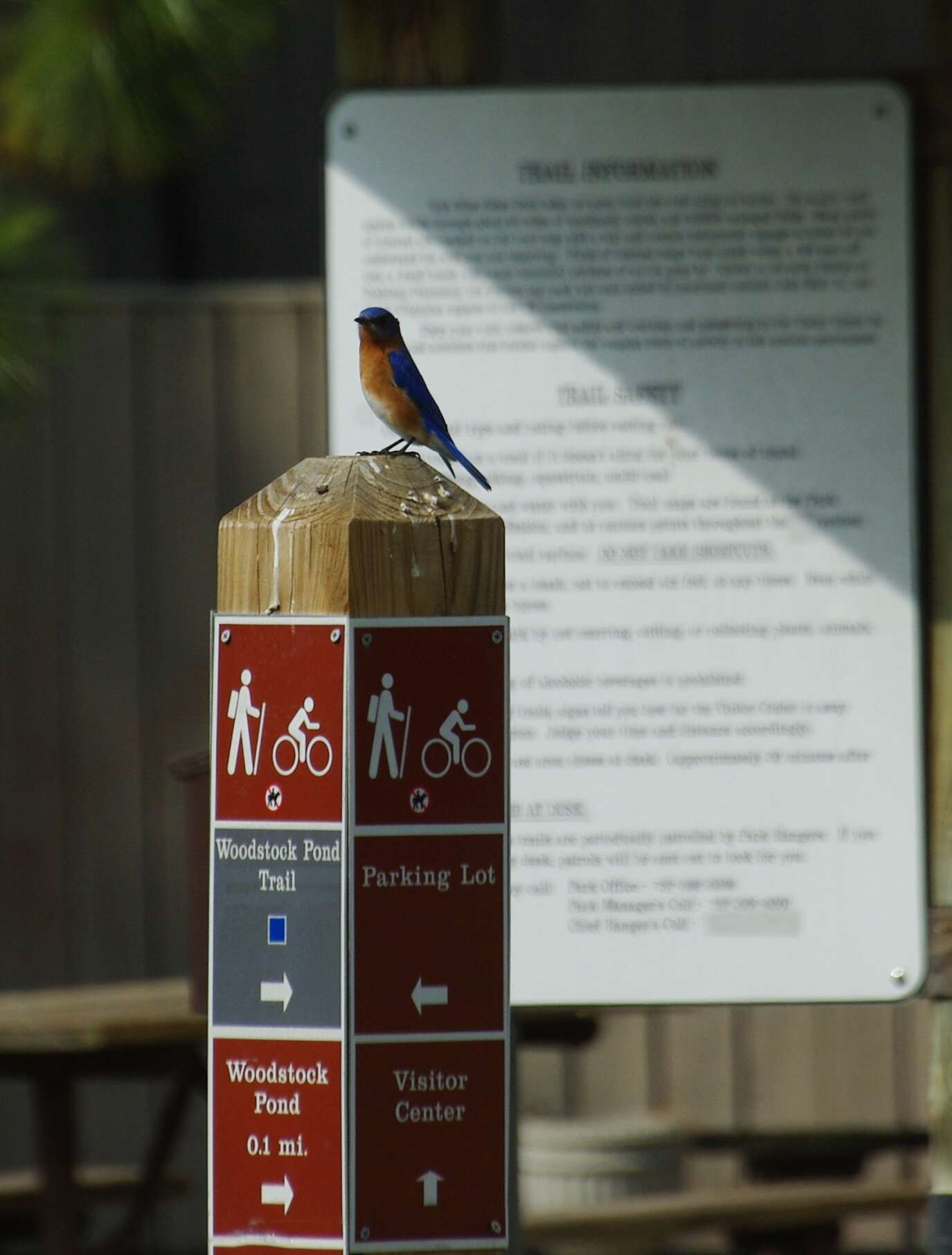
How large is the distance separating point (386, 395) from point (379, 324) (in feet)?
0.28

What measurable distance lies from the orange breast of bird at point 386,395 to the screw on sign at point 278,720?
649mm

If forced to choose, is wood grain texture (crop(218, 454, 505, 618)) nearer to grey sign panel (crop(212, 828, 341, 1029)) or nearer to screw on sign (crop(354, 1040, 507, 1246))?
grey sign panel (crop(212, 828, 341, 1029))

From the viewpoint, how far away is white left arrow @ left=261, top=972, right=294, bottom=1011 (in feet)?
5.28

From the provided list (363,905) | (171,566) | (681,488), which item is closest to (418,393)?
(681,488)

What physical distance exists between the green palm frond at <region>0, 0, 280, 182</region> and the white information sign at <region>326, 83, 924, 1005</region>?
1.26 feet

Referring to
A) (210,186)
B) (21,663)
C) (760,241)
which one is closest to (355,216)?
(760,241)

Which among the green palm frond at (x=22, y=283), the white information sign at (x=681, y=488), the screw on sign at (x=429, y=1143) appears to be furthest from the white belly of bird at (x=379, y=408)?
the green palm frond at (x=22, y=283)

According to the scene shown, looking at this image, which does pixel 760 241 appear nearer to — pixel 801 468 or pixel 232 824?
pixel 801 468

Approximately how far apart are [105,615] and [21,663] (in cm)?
25

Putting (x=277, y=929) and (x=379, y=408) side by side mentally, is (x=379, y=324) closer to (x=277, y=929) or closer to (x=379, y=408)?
(x=379, y=408)

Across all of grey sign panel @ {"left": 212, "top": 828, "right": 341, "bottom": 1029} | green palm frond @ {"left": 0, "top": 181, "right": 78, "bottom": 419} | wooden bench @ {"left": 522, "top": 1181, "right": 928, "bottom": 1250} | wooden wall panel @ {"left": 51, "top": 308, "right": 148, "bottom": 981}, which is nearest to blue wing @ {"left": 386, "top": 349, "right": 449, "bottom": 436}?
grey sign panel @ {"left": 212, "top": 828, "right": 341, "bottom": 1029}

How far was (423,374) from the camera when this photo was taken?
2533 mm

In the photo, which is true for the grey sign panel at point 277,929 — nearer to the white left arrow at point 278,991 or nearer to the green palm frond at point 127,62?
the white left arrow at point 278,991

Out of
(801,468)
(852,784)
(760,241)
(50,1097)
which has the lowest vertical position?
(50,1097)
